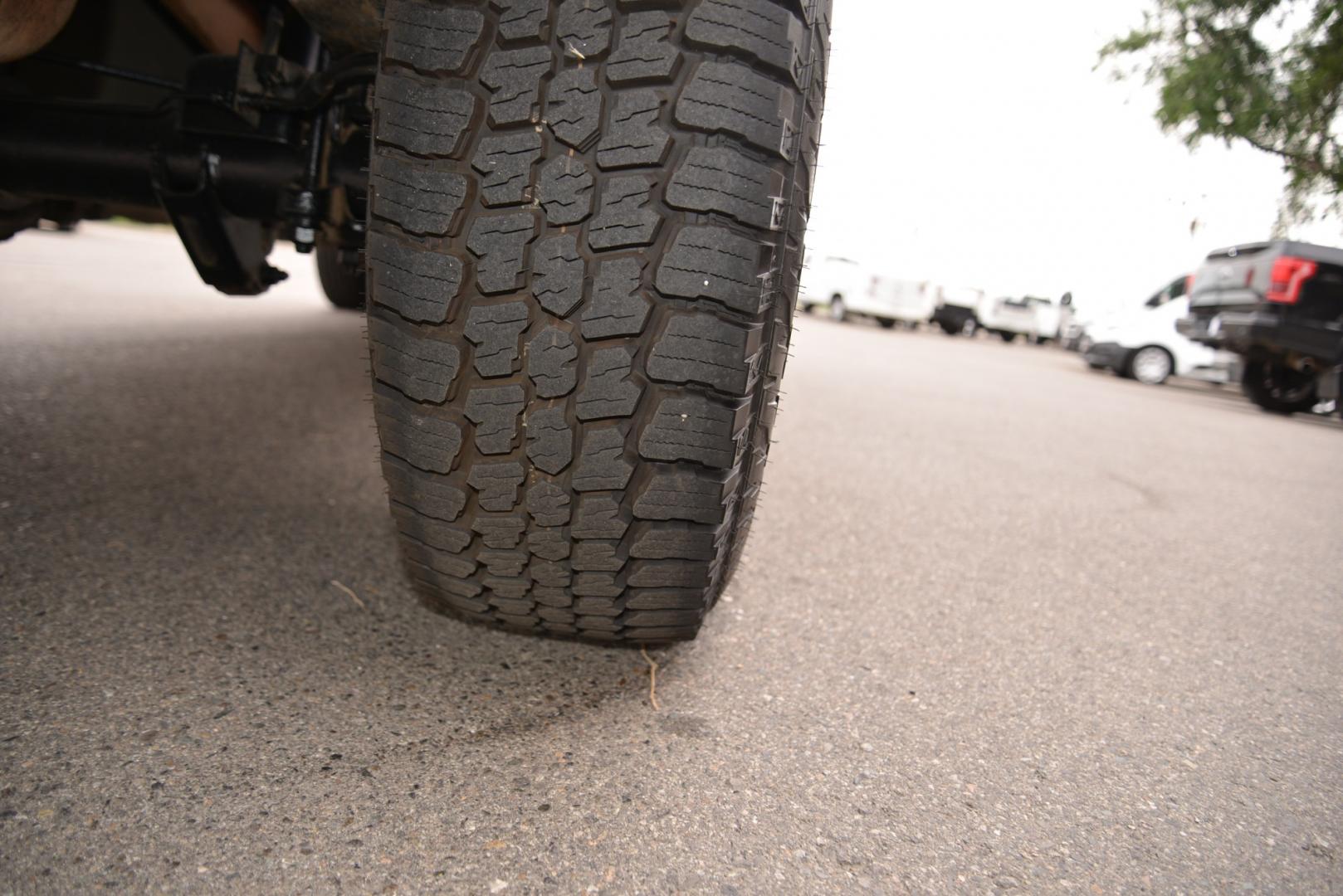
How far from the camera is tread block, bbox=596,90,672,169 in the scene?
3.18ft

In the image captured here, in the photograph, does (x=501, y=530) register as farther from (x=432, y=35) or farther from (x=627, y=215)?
(x=432, y=35)

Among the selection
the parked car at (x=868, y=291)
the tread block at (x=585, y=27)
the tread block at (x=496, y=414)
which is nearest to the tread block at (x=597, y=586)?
the tread block at (x=496, y=414)

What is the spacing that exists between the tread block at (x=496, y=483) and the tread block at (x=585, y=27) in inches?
20.3

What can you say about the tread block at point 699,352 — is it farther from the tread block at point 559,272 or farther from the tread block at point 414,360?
the tread block at point 414,360

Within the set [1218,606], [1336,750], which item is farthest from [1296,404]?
[1336,750]

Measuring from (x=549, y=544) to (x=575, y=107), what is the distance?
557 millimetres

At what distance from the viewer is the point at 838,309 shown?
17312 mm

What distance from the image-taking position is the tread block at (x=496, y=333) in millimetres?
1018

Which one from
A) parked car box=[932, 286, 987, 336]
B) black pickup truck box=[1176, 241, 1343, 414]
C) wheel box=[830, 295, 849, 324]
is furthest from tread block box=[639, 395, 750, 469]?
parked car box=[932, 286, 987, 336]

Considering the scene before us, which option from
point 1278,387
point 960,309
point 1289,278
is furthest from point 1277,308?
point 960,309

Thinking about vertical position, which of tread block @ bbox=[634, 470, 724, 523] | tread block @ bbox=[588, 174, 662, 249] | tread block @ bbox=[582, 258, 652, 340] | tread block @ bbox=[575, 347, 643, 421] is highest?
Answer: tread block @ bbox=[588, 174, 662, 249]

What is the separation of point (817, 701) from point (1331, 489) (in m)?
4.06

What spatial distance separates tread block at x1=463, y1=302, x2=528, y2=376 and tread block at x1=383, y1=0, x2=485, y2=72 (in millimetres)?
295

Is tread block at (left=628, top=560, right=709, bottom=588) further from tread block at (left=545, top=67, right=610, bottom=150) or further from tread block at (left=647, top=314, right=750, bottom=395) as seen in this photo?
tread block at (left=545, top=67, right=610, bottom=150)
